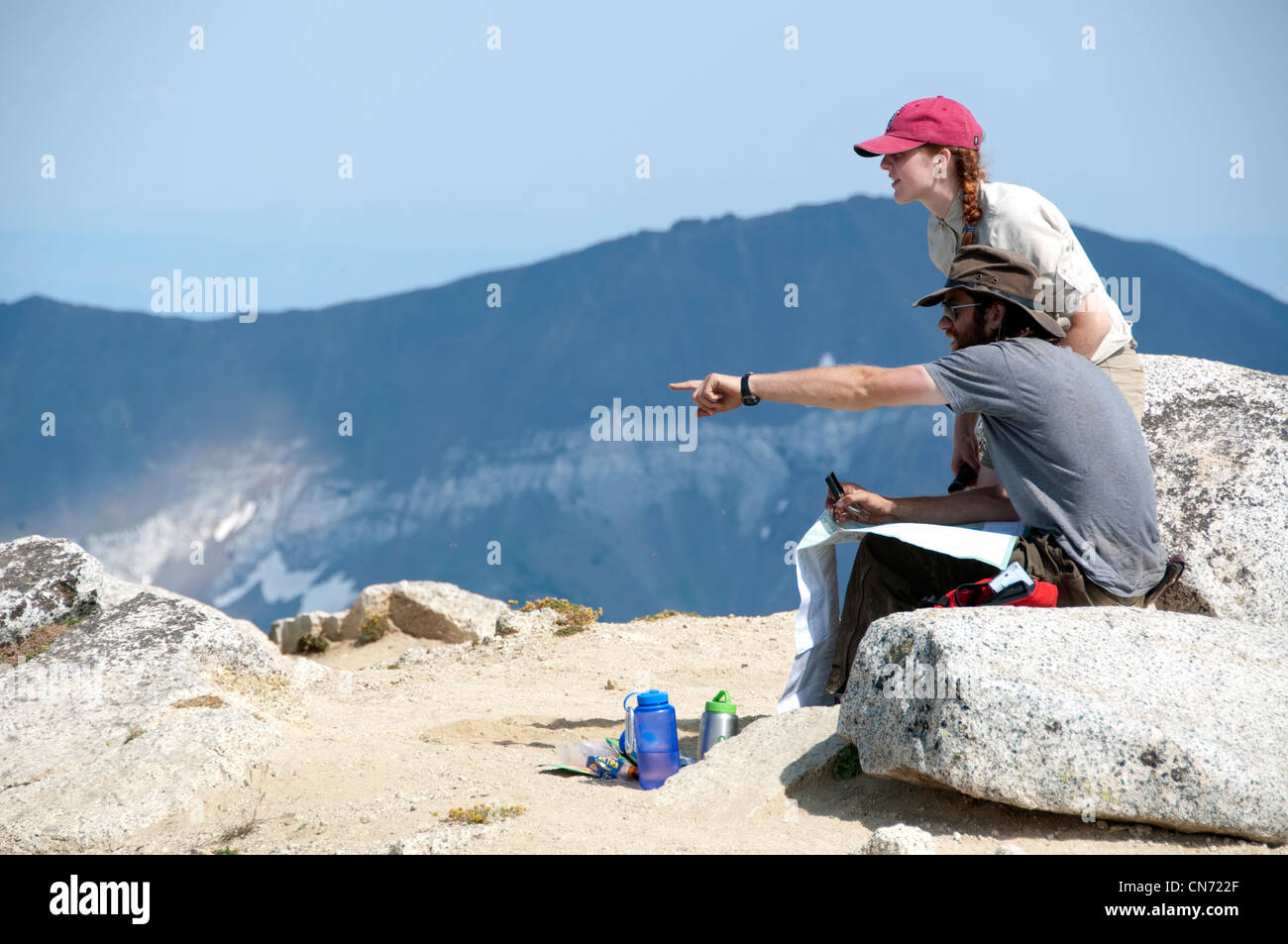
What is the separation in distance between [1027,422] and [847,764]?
4.50 ft

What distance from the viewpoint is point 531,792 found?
4121 mm

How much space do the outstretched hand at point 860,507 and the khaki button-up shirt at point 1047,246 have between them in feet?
3.16

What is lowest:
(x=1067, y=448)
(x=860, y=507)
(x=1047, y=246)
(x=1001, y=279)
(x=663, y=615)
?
(x=663, y=615)

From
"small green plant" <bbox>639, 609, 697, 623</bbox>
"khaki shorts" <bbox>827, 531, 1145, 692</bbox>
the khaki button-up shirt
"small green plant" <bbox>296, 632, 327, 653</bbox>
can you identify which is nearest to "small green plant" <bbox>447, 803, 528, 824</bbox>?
"khaki shorts" <bbox>827, 531, 1145, 692</bbox>

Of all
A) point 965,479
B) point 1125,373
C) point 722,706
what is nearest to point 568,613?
point 722,706

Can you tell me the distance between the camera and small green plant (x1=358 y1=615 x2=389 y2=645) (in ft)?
36.4

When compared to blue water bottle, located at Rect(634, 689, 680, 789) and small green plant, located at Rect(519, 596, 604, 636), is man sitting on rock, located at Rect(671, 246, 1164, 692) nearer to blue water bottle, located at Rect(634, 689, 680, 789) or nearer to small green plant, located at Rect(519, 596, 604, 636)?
blue water bottle, located at Rect(634, 689, 680, 789)

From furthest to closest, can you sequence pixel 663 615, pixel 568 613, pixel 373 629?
pixel 373 629
pixel 663 615
pixel 568 613

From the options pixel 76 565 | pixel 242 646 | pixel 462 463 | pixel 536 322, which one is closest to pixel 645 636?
pixel 242 646

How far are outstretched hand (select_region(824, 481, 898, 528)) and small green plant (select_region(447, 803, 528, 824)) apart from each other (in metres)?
1.66

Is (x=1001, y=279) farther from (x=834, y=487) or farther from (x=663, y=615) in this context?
(x=663, y=615)

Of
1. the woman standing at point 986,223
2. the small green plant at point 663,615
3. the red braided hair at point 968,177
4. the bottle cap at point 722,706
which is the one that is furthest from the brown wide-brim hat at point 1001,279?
the small green plant at point 663,615

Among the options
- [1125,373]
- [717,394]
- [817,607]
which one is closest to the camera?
[717,394]

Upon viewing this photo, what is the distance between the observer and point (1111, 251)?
24609 millimetres
